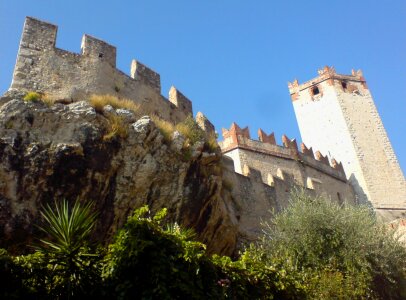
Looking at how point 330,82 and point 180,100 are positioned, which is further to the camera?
point 330,82

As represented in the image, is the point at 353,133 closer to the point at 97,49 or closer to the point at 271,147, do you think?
the point at 271,147

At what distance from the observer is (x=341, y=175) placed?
93.4 ft

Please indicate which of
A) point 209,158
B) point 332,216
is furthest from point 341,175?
point 209,158

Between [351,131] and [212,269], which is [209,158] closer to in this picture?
[212,269]

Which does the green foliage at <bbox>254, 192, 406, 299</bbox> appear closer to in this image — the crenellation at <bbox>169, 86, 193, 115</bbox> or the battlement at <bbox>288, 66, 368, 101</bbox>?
the crenellation at <bbox>169, 86, 193, 115</bbox>

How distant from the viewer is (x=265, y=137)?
2527 centimetres

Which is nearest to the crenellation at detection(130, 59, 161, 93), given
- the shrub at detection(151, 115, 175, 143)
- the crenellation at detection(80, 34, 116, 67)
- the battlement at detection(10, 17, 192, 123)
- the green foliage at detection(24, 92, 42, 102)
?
the battlement at detection(10, 17, 192, 123)

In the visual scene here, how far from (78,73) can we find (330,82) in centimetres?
2508

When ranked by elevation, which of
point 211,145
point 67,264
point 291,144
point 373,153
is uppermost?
point 373,153

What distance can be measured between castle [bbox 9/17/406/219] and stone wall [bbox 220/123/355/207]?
0.06m

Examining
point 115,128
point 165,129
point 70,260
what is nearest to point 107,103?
point 115,128

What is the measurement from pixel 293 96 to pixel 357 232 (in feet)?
79.7

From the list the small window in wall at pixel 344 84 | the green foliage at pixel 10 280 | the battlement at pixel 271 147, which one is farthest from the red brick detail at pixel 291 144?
the green foliage at pixel 10 280

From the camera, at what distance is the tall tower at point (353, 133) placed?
95.6 ft
